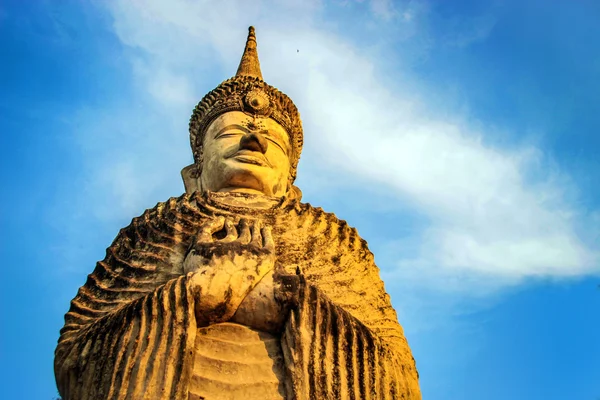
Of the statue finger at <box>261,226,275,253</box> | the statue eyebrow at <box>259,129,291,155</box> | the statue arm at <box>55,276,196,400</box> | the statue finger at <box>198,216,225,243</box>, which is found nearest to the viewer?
the statue arm at <box>55,276,196,400</box>

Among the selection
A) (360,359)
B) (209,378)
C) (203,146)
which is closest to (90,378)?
(209,378)

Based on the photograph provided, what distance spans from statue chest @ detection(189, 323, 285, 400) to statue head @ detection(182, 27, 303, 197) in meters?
2.74

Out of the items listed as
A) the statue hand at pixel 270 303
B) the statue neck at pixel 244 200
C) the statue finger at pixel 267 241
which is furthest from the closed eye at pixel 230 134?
the statue hand at pixel 270 303

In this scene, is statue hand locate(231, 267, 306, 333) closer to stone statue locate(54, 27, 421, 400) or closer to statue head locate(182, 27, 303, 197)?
stone statue locate(54, 27, 421, 400)

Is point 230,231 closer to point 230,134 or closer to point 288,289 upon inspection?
point 288,289

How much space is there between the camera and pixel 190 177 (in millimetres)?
8219

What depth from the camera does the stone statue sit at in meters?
4.21

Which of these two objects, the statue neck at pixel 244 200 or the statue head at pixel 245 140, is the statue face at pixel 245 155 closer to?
the statue head at pixel 245 140

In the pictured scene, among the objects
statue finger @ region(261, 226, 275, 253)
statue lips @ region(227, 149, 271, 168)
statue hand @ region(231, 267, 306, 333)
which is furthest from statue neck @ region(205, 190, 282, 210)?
statue hand @ region(231, 267, 306, 333)

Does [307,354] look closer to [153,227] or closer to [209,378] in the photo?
[209,378]

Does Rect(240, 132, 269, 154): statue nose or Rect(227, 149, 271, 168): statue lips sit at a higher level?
Rect(240, 132, 269, 154): statue nose

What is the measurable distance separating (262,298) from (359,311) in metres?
1.00

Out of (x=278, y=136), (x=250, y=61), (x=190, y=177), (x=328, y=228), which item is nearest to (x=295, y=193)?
(x=278, y=136)

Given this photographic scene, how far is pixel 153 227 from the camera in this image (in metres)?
5.88
